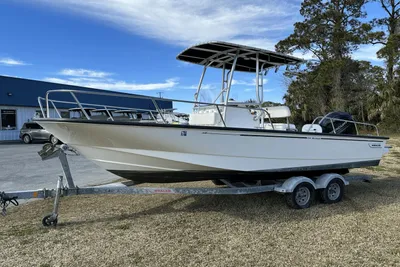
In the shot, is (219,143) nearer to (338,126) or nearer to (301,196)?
(301,196)

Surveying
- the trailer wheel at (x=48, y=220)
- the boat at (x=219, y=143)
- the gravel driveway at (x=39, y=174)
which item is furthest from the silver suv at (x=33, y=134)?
the trailer wheel at (x=48, y=220)

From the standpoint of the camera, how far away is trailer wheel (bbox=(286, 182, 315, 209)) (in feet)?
17.3

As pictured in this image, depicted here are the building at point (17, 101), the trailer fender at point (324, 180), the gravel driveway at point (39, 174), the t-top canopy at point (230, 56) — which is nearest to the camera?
the trailer fender at point (324, 180)

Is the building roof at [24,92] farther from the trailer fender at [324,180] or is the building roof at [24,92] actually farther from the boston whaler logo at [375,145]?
the trailer fender at [324,180]

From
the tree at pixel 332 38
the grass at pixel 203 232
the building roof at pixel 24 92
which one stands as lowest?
the grass at pixel 203 232

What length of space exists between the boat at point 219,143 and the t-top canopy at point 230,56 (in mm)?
20

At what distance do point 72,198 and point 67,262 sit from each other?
2.83 m

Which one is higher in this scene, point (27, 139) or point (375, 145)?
point (375, 145)

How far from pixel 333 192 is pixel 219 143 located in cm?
254

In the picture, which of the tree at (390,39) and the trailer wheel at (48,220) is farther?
the tree at (390,39)

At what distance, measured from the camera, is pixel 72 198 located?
20.0 feet

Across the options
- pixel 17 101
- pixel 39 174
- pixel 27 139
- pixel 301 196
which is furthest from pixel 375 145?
pixel 17 101

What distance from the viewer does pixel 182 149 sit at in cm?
459

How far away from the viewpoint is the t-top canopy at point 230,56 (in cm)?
586
